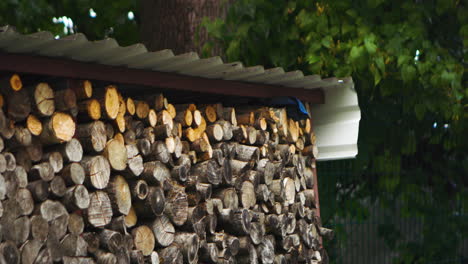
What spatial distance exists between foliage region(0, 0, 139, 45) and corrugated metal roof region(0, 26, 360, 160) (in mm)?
3676

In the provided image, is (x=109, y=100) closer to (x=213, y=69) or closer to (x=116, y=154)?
(x=116, y=154)

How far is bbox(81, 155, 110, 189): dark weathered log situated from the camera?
4.95 metres

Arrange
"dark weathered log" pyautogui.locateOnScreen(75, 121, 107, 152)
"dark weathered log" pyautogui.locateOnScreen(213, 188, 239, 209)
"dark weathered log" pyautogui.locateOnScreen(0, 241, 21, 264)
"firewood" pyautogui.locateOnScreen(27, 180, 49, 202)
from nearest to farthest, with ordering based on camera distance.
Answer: "dark weathered log" pyautogui.locateOnScreen(0, 241, 21, 264), "firewood" pyautogui.locateOnScreen(27, 180, 49, 202), "dark weathered log" pyautogui.locateOnScreen(75, 121, 107, 152), "dark weathered log" pyautogui.locateOnScreen(213, 188, 239, 209)

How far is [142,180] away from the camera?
17.5 ft

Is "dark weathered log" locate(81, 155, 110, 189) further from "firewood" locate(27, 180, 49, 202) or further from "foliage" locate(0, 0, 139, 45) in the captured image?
"foliage" locate(0, 0, 139, 45)

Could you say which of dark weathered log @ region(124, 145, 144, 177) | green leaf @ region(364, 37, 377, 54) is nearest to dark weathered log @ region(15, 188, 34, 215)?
dark weathered log @ region(124, 145, 144, 177)

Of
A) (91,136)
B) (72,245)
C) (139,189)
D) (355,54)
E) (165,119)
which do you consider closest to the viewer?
(72,245)

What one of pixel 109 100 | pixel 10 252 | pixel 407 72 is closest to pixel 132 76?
pixel 109 100

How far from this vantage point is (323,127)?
25.9ft

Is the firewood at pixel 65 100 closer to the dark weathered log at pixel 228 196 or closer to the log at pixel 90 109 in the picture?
the log at pixel 90 109

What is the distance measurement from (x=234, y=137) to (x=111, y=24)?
4876mm

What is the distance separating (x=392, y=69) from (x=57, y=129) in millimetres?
4710

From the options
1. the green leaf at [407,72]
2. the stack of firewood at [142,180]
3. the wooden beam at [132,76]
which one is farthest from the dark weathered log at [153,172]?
the green leaf at [407,72]

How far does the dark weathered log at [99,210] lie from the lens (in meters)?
4.91
